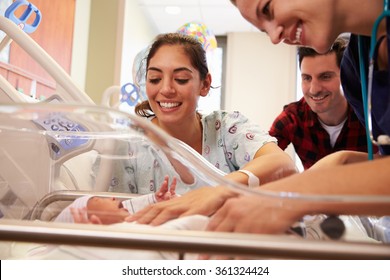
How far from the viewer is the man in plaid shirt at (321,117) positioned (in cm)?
153

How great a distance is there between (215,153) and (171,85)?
26cm

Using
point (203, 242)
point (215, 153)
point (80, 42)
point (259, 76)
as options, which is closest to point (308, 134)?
point (215, 153)

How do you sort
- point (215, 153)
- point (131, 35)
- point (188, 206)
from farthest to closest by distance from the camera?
point (131, 35) < point (215, 153) < point (188, 206)

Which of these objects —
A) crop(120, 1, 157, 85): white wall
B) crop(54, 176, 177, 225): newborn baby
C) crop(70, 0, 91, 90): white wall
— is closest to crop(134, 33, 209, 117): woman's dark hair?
crop(54, 176, 177, 225): newborn baby

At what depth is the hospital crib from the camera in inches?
16.1

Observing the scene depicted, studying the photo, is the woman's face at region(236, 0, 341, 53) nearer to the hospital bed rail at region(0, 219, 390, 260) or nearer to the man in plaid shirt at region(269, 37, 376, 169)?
the hospital bed rail at region(0, 219, 390, 260)

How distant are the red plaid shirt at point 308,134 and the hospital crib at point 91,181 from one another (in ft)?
2.96

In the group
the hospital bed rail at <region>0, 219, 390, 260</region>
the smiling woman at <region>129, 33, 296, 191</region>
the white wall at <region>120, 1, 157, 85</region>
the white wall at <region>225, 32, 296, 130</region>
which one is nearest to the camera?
the hospital bed rail at <region>0, 219, 390, 260</region>

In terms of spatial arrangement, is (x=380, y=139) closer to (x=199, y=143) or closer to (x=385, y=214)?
(x=385, y=214)

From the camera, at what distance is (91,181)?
3.10 feet

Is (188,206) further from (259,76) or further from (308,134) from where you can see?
(259,76)

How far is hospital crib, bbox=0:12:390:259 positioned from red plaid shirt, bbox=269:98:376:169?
0.90 m

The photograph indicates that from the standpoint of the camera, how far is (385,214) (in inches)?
18.1
